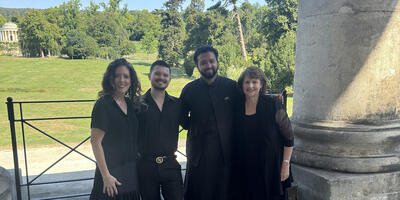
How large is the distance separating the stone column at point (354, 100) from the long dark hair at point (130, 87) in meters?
1.72

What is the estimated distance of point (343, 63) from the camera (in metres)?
2.96

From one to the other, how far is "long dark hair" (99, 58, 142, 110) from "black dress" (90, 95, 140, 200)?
0.09 metres

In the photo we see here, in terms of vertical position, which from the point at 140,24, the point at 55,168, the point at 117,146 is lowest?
the point at 55,168

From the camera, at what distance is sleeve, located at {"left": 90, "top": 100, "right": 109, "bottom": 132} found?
223cm

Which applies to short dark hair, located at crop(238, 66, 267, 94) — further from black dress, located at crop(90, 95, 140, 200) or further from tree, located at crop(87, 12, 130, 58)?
tree, located at crop(87, 12, 130, 58)

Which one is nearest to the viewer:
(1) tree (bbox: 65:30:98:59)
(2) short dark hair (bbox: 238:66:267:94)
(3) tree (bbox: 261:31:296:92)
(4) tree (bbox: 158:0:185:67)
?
(2) short dark hair (bbox: 238:66:267:94)

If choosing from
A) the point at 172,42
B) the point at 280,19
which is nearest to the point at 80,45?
the point at 172,42

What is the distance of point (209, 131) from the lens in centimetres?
283

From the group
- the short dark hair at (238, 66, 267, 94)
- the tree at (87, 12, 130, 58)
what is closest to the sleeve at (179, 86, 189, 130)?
the short dark hair at (238, 66, 267, 94)

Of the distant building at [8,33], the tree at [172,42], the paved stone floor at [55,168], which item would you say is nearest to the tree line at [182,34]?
the tree at [172,42]

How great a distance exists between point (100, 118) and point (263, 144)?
1.34 m

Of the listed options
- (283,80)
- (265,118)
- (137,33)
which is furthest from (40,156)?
(137,33)

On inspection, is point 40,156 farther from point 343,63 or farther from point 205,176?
point 343,63

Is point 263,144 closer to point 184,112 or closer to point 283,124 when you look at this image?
point 283,124
